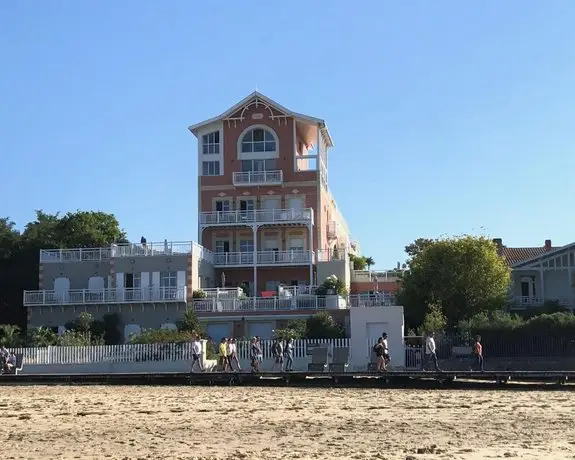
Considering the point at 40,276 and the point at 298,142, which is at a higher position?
the point at 298,142

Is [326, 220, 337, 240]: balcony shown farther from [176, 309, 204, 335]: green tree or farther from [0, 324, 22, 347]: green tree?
[0, 324, 22, 347]: green tree

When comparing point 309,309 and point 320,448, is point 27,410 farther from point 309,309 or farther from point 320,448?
point 309,309

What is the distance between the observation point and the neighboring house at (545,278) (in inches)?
2100

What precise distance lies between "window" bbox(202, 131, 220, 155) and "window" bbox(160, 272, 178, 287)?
1113 cm

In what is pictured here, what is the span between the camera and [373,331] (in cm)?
3622

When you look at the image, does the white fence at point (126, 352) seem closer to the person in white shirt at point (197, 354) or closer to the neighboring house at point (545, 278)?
the person in white shirt at point (197, 354)

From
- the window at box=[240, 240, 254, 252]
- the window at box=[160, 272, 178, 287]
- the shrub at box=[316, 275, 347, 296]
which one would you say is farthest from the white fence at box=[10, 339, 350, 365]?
the window at box=[240, 240, 254, 252]

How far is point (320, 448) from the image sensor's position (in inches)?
598

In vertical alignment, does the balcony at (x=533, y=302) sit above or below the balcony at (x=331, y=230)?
below

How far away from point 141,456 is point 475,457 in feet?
17.3

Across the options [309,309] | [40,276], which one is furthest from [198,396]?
[40,276]

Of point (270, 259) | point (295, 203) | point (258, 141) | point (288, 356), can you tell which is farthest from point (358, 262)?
point (288, 356)

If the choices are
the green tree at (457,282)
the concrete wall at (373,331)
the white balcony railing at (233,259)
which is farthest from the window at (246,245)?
the concrete wall at (373,331)

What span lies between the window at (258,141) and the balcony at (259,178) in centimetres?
180
